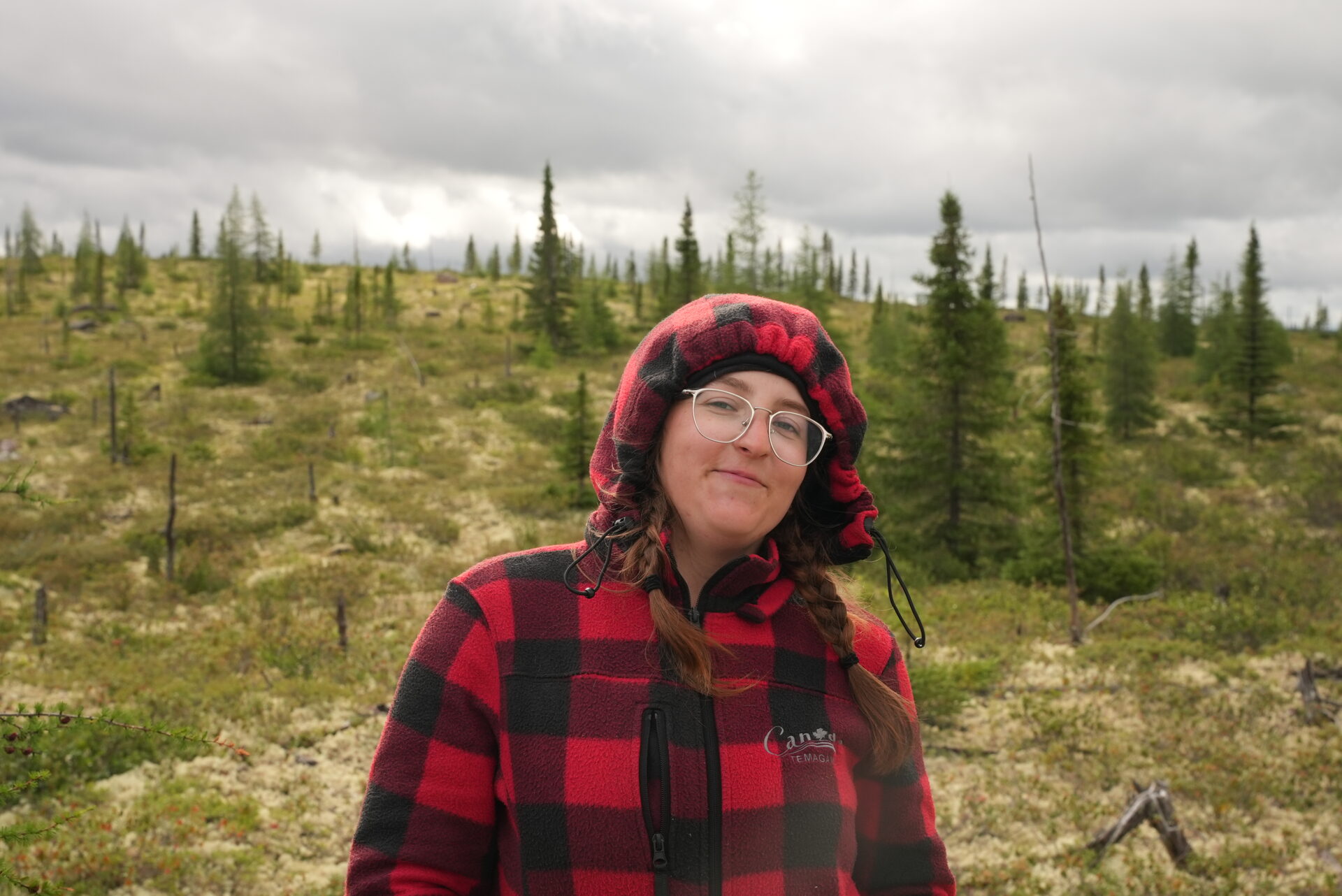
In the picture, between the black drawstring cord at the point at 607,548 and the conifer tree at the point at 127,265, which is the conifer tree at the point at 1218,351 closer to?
the black drawstring cord at the point at 607,548

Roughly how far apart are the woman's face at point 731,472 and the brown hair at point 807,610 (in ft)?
0.32

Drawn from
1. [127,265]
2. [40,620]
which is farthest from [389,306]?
[40,620]

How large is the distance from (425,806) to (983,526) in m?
18.2

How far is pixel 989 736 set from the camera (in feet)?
31.7

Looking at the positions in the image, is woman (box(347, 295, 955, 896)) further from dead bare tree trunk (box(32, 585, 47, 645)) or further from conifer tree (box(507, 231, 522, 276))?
conifer tree (box(507, 231, 522, 276))

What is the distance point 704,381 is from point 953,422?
55.6ft

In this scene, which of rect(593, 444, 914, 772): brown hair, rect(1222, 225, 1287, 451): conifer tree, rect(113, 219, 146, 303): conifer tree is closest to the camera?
rect(593, 444, 914, 772): brown hair

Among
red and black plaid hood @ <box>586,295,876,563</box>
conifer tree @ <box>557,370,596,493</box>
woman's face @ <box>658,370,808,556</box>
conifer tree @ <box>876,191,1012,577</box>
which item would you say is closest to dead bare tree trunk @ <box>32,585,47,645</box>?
conifer tree @ <box>557,370,596,493</box>

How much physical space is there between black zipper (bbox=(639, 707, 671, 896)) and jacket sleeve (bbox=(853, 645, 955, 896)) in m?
0.64

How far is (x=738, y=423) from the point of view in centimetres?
196

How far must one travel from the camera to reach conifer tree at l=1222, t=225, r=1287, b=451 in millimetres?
32969

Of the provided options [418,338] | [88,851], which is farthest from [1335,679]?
[418,338]

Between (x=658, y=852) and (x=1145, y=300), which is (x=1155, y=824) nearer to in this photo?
(x=658, y=852)

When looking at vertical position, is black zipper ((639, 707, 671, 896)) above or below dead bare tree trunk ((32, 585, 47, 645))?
above
